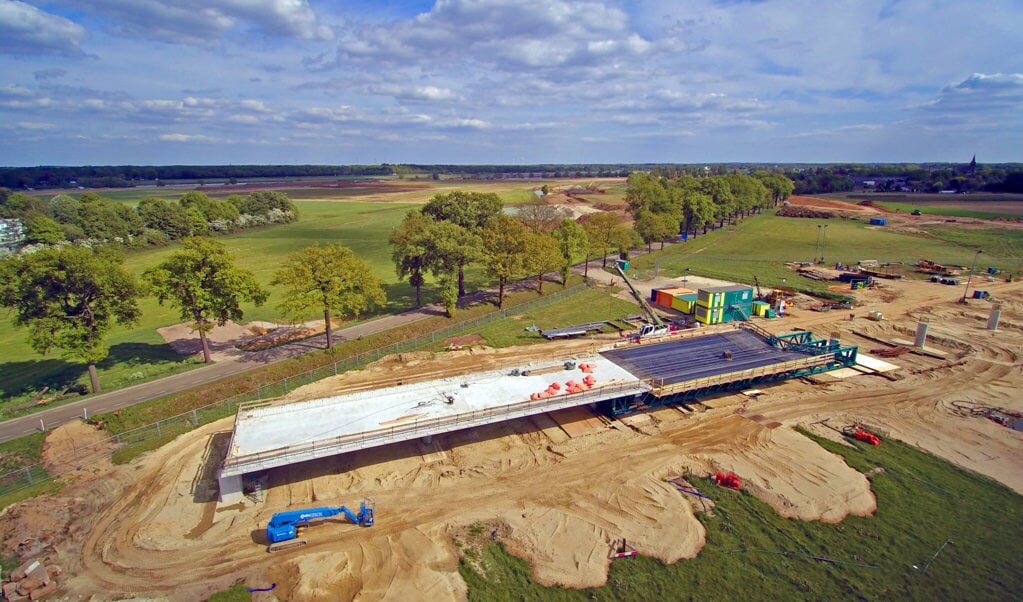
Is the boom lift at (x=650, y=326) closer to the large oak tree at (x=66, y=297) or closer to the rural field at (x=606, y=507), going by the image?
the rural field at (x=606, y=507)

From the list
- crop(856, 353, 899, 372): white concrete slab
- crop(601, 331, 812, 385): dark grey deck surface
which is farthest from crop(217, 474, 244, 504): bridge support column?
crop(856, 353, 899, 372): white concrete slab

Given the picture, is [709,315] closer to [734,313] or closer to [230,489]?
[734,313]

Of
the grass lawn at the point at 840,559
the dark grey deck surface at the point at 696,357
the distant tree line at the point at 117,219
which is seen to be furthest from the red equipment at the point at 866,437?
the distant tree line at the point at 117,219

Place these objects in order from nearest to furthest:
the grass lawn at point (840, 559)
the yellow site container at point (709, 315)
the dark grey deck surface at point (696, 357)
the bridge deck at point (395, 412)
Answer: the grass lawn at point (840, 559) → the bridge deck at point (395, 412) → the dark grey deck surface at point (696, 357) → the yellow site container at point (709, 315)

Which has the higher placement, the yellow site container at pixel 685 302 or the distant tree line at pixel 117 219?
the distant tree line at pixel 117 219

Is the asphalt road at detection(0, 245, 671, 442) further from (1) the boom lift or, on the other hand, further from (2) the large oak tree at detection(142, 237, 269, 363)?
(1) the boom lift

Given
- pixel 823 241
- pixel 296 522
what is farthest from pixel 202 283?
pixel 823 241
